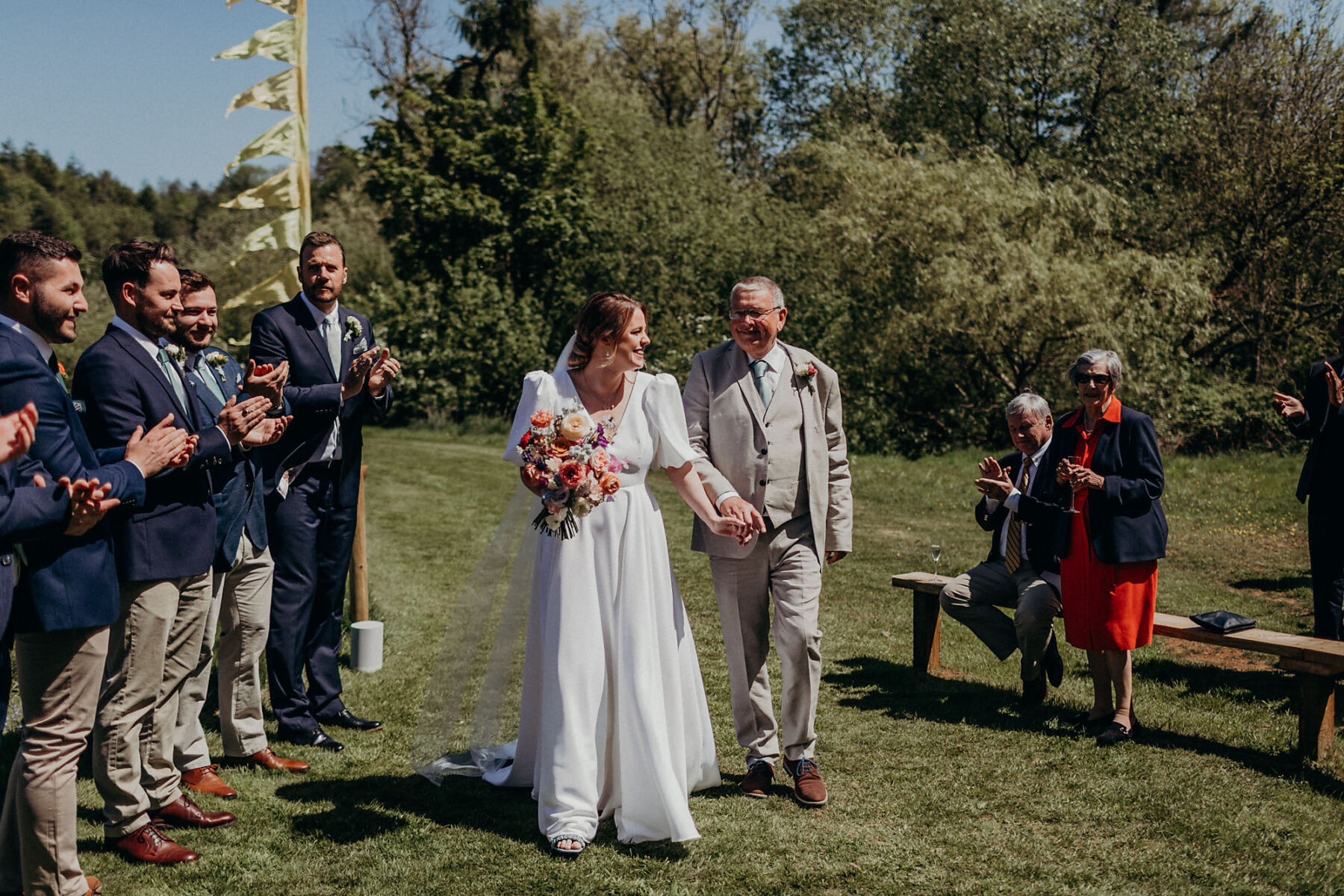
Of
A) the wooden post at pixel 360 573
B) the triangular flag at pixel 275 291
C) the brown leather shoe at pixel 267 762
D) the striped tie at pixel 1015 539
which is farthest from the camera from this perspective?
the wooden post at pixel 360 573

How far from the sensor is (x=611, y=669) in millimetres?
4898

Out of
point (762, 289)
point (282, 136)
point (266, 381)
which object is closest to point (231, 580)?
point (266, 381)

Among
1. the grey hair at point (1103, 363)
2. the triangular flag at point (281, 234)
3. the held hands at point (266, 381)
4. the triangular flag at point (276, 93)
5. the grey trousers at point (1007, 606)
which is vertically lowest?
the grey trousers at point (1007, 606)

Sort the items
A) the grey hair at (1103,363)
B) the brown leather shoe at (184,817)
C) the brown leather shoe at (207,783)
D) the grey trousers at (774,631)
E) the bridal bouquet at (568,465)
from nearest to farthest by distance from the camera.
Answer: the bridal bouquet at (568,465), the brown leather shoe at (184,817), the brown leather shoe at (207,783), the grey trousers at (774,631), the grey hair at (1103,363)

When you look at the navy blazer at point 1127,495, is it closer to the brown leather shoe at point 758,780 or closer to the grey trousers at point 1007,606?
the grey trousers at point 1007,606

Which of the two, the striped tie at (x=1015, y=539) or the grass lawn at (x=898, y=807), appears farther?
the striped tie at (x=1015, y=539)

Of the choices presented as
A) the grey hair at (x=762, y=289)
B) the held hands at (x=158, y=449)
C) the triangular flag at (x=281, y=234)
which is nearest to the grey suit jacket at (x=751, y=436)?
the grey hair at (x=762, y=289)

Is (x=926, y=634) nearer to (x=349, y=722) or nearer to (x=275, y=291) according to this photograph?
(x=349, y=722)

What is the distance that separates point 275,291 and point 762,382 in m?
4.21

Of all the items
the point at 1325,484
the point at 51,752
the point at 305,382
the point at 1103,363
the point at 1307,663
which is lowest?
the point at 51,752

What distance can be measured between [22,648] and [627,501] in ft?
8.04

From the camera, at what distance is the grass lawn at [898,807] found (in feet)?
14.5

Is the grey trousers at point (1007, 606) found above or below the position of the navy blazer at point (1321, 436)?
below

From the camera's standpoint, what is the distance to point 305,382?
6.05 metres
